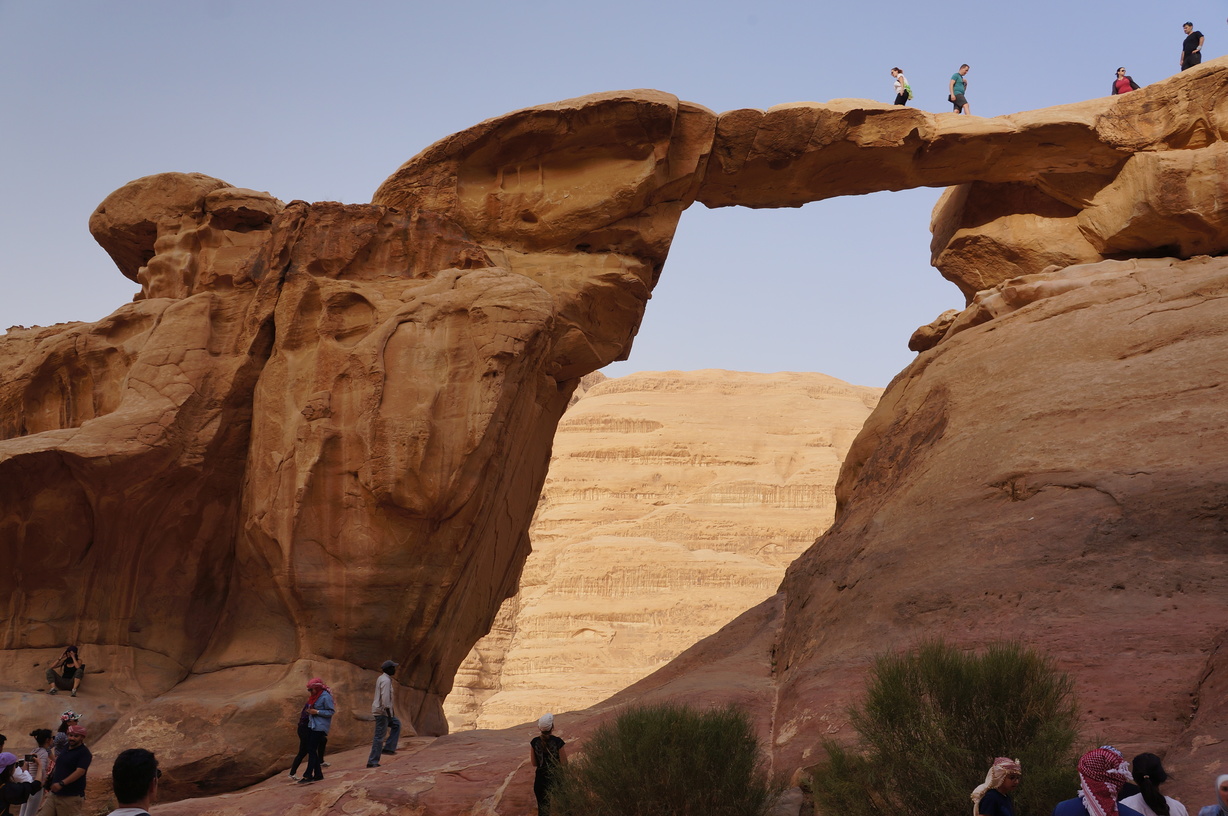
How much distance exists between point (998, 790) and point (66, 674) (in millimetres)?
12322

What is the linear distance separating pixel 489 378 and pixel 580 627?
107 ft

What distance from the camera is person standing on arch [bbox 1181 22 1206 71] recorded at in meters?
20.1

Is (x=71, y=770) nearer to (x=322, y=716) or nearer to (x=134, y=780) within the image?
(x=322, y=716)

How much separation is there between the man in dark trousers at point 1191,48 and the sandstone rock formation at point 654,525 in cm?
2839

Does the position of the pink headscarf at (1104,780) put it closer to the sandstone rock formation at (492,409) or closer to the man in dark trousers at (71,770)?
the sandstone rock formation at (492,409)

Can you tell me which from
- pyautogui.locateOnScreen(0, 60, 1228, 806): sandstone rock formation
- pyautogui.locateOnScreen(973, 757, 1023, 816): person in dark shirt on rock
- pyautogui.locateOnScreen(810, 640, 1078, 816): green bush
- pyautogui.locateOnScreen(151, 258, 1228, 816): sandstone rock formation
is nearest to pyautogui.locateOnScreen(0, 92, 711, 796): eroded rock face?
pyautogui.locateOnScreen(0, 60, 1228, 806): sandstone rock formation

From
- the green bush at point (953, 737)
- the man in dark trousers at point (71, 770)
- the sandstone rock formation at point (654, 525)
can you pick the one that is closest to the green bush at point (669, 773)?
the green bush at point (953, 737)

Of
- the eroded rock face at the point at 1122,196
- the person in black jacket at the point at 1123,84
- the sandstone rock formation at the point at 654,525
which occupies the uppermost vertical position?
the person in black jacket at the point at 1123,84

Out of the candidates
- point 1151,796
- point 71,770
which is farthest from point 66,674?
point 1151,796

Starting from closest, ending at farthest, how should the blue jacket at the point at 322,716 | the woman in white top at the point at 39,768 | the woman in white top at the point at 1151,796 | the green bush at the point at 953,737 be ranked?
the woman in white top at the point at 1151,796 < the green bush at the point at 953,737 < the woman in white top at the point at 39,768 < the blue jacket at the point at 322,716

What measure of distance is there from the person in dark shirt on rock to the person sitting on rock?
12.0m

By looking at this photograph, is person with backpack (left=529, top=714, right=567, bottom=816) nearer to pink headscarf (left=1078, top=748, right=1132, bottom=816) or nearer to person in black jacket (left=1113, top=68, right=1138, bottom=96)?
pink headscarf (left=1078, top=748, right=1132, bottom=816)

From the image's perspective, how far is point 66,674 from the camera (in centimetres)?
1498

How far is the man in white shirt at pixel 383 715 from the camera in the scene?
1236 centimetres
